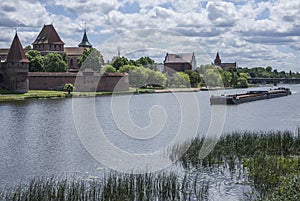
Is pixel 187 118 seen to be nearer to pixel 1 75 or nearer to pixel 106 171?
pixel 106 171

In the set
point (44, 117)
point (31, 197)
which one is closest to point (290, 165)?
point (31, 197)

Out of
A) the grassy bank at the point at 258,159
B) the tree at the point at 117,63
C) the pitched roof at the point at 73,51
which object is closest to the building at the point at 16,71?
the tree at the point at 117,63

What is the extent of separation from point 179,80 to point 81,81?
20728mm

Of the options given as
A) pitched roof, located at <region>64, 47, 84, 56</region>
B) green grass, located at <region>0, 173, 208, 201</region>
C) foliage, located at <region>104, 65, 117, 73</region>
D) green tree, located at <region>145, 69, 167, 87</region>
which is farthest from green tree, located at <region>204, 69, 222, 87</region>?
green grass, located at <region>0, 173, 208, 201</region>

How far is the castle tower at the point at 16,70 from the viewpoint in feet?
202

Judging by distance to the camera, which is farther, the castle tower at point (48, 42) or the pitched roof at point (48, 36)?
the pitched roof at point (48, 36)

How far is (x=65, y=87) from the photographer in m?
A: 67.3

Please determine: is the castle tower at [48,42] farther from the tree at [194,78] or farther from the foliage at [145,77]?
the tree at [194,78]

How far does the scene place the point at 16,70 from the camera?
62.0m

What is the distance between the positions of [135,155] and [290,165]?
24.0ft

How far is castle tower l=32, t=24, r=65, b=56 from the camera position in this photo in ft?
310

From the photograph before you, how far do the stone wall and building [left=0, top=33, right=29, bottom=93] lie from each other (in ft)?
13.3

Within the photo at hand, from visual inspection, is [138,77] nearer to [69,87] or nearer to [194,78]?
[194,78]

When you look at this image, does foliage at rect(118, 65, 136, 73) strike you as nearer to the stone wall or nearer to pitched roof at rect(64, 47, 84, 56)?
the stone wall
